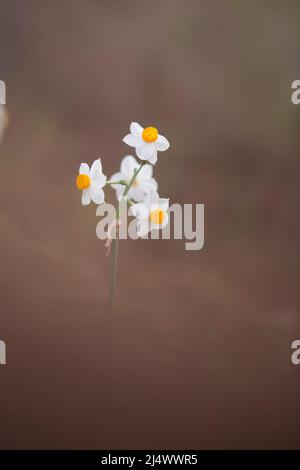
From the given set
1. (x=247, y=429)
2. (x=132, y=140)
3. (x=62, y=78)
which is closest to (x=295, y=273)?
(x=247, y=429)

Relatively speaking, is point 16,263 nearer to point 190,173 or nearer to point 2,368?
point 2,368

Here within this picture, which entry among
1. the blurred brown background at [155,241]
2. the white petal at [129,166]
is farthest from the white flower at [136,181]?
the blurred brown background at [155,241]

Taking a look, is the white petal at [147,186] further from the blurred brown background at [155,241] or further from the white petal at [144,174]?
the blurred brown background at [155,241]

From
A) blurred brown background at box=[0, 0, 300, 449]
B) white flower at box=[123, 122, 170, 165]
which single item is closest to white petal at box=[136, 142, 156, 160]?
white flower at box=[123, 122, 170, 165]

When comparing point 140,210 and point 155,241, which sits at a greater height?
point 155,241

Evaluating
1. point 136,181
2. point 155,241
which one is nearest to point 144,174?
point 136,181

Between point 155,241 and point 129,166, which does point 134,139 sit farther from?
point 155,241

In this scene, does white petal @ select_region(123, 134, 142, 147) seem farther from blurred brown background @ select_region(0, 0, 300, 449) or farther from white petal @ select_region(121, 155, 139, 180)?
blurred brown background @ select_region(0, 0, 300, 449)
